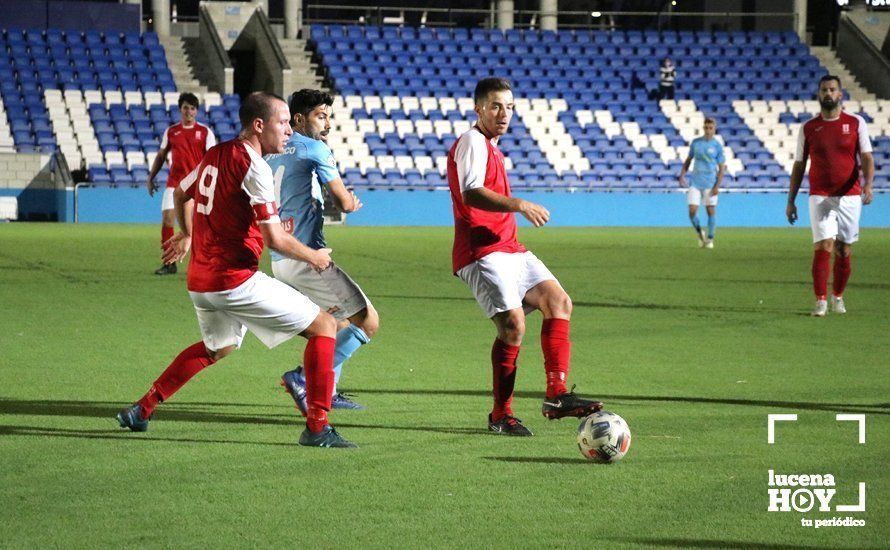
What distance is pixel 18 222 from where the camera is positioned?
1209 inches

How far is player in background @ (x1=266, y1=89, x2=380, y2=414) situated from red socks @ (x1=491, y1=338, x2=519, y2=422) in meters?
0.81

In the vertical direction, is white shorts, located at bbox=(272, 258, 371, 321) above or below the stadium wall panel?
above

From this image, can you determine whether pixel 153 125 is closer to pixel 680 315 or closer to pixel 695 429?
pixel 680 315

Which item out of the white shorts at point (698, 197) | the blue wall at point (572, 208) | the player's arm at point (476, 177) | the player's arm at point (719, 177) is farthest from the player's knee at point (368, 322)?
the blue wall at point (572, 208)

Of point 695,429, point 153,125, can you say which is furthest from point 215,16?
point 695,429

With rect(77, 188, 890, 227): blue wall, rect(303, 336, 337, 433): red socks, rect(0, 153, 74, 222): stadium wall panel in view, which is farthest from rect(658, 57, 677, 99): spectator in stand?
rect(303, 336, 337, 433): red socks

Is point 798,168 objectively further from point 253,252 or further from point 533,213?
point 253,252

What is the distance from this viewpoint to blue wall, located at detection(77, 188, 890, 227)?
3112cm

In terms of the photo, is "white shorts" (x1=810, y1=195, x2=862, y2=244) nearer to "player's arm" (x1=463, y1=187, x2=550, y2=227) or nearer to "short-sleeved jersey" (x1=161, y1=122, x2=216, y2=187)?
"player's arm" (x1=463, y1=187, x2=550, y2=227)

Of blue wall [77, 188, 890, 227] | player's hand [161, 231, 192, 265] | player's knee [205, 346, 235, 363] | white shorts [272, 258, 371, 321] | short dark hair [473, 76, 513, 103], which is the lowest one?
blue wall [77, 188, 890, 227]

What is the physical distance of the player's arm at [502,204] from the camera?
618 centimetres

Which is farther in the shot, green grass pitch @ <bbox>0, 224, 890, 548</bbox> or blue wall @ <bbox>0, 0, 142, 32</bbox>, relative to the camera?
blue wall @ <bbox>0, 0, 142, 32</bbox>

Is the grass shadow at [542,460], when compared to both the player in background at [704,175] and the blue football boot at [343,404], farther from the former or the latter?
the player in background at [704,175]

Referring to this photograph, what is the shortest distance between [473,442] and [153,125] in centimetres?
2929
